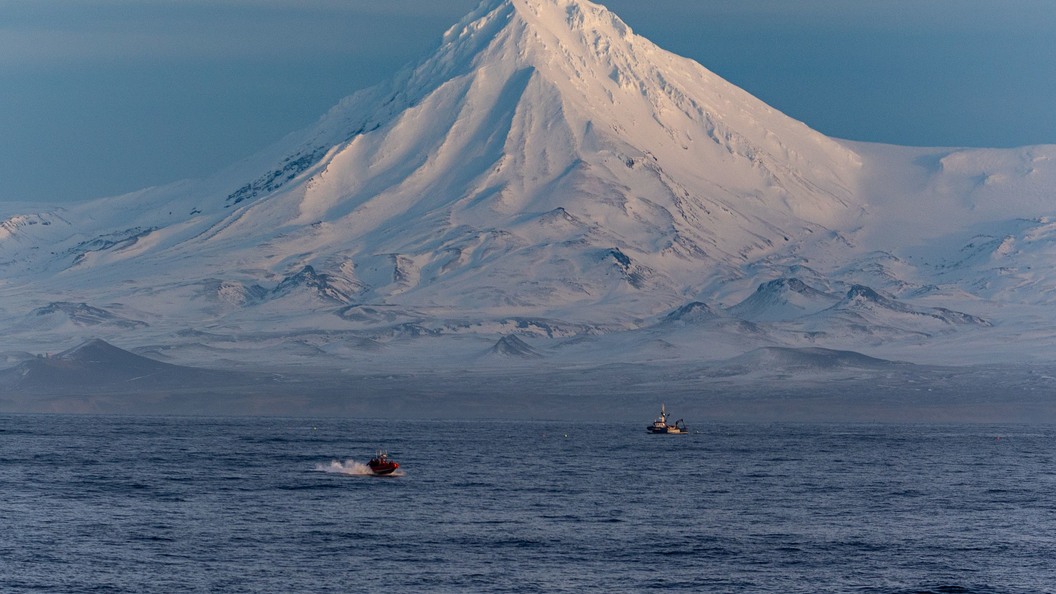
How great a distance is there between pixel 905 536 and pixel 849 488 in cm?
3469

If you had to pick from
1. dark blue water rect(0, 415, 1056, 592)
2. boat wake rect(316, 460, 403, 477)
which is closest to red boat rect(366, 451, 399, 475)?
boat wake rect(316, 460, 403, 477)

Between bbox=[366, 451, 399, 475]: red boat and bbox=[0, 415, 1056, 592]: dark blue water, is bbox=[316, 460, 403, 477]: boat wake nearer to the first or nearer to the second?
bbox=[0, 415, 1056, 592]: dark blue water

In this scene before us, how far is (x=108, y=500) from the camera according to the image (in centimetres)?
12419

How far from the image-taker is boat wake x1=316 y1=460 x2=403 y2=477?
15238cm

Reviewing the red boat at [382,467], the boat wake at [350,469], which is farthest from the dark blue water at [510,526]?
the red boat at [382,467]

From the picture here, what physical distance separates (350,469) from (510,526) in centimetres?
4400

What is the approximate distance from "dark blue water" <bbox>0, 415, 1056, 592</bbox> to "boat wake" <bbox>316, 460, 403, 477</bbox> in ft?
0.93

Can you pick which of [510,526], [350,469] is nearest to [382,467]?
[350,469]

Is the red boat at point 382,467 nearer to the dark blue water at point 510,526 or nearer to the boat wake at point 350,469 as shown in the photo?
the boat wake at point 350,469

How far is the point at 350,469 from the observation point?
155 metres

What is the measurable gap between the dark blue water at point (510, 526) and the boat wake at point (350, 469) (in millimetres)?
285

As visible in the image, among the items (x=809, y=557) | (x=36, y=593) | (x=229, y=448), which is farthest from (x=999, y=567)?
(x=229, y=448)

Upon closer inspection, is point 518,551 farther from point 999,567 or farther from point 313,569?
point 999,567

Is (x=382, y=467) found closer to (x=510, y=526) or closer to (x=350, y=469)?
(x=350, y=469)
